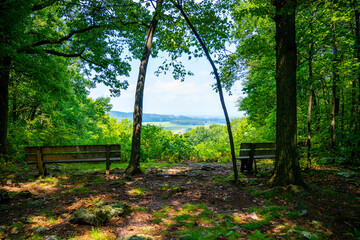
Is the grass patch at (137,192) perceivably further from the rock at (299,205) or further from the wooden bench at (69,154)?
the rock at (299,205)

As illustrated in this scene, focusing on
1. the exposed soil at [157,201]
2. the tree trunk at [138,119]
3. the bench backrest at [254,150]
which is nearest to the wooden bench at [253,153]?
the bench backrest at [254,150]

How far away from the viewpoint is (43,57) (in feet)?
24.3

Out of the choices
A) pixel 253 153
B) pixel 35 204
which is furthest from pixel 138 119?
pixel 253 153

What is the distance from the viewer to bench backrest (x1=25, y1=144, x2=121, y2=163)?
596 centimetres

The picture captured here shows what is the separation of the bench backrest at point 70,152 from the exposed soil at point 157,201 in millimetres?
681

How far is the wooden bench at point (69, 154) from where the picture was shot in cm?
595

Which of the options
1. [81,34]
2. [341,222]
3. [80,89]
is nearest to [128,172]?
[341,222]

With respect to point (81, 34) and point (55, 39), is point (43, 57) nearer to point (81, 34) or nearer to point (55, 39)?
point (55, 39)

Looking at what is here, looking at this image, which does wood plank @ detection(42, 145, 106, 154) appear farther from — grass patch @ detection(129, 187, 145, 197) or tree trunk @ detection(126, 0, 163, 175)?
grass patch @ detection(129, 187, 145, 197)

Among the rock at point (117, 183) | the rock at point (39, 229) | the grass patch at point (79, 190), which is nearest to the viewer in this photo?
the rock at point (39, 229)

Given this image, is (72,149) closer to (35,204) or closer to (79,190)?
(79,190)

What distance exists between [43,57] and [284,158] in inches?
382

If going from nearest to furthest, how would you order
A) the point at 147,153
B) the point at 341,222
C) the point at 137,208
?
the point at 341,222, the point at 137,208, the point at 147,153

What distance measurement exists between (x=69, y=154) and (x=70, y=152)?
0.08m
